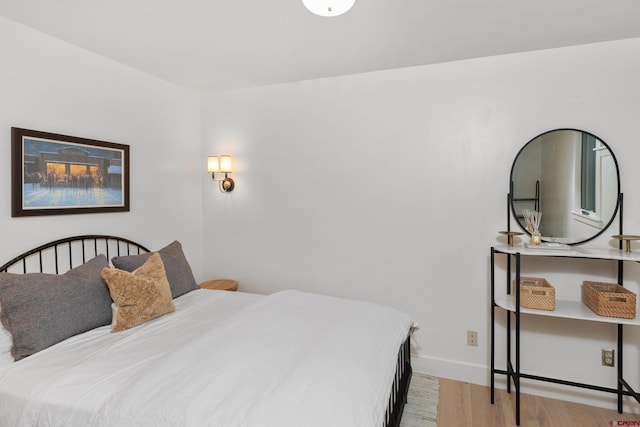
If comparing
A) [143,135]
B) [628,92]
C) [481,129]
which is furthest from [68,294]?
[628,92]

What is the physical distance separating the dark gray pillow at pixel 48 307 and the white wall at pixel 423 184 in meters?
1.48

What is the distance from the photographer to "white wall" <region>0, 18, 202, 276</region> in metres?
2.10

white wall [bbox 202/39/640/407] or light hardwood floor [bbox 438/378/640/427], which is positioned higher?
white wall [bbox 202/39/640/407]

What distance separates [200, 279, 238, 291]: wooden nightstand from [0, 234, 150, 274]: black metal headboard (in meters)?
0.72

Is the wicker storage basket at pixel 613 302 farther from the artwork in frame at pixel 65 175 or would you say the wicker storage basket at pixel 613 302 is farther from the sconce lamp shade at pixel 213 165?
the artwork in frame at pixel 65 175

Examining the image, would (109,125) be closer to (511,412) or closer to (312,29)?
(312,29)

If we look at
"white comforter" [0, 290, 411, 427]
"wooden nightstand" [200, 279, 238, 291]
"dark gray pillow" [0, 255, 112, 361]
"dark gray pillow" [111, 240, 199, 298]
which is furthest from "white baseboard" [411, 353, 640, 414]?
"dark gray pillow" [0, 255, 112, 361]

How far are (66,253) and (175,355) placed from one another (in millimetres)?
1335

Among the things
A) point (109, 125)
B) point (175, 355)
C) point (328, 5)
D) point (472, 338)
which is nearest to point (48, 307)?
point (175, 355)

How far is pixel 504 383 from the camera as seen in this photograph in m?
2.65

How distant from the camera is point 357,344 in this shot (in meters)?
1.80

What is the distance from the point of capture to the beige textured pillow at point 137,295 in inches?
82.6

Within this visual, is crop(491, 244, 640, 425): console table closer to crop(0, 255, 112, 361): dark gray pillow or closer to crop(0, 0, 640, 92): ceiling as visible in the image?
crop(0, 0, 640, 92): ceiling

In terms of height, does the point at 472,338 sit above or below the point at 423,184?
below
